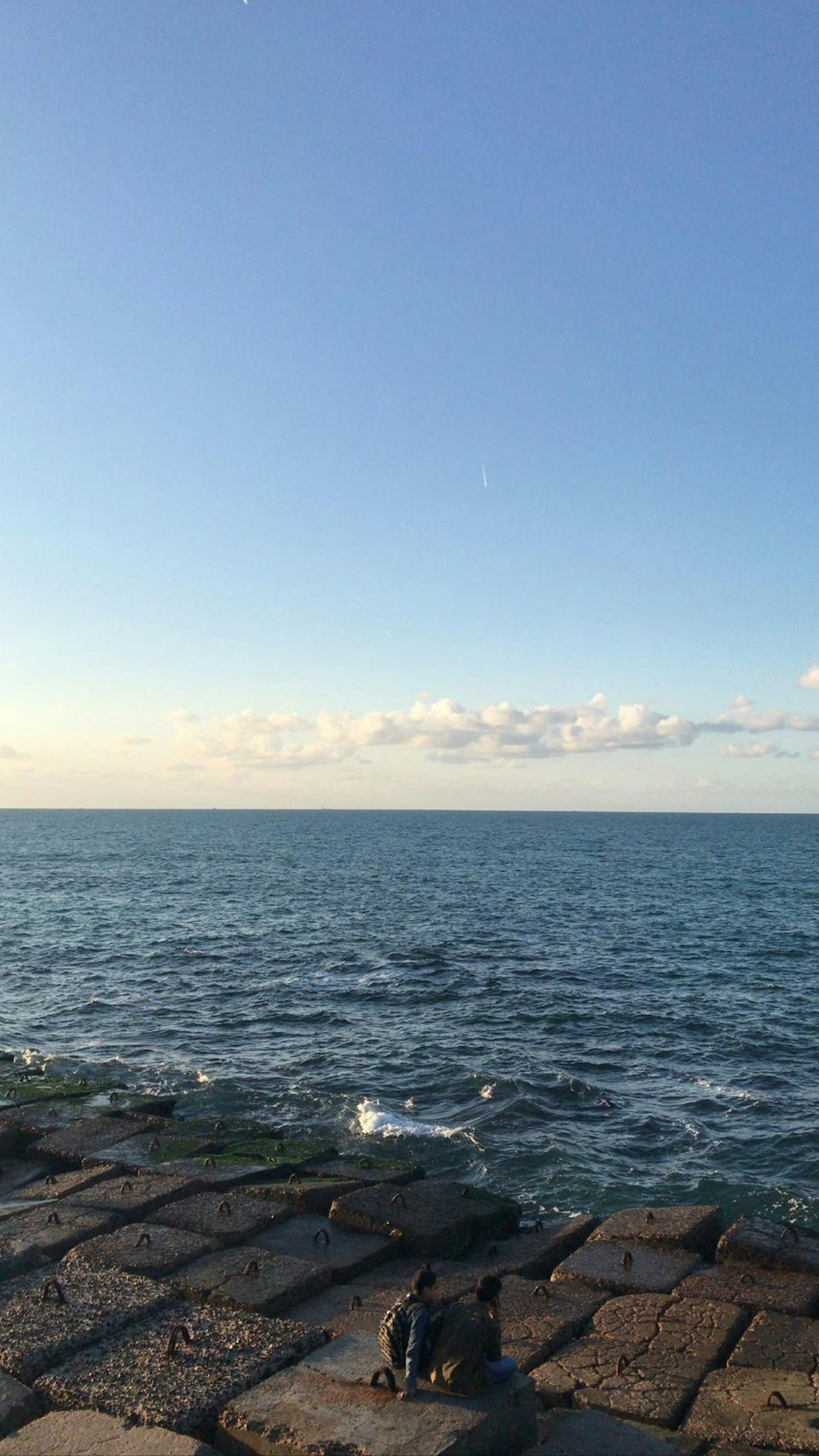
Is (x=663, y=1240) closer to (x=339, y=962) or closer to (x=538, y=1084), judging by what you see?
(x=538, y=1084)

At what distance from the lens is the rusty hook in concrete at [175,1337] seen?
8.84 m

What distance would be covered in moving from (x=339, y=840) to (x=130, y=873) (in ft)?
233

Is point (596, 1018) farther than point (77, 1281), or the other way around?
point (596, 1018)

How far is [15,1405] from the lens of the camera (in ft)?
26.9

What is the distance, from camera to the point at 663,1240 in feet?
42.4

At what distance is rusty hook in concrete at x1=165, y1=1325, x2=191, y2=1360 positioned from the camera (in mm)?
8844

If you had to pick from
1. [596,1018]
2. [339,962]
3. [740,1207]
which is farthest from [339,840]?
[740,1207]

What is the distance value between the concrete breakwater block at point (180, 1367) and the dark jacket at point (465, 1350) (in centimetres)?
176

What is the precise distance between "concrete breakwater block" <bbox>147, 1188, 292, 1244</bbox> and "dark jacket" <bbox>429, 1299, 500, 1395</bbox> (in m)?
5.34

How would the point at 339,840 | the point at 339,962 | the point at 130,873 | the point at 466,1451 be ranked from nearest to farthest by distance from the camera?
the point at 466,1451 < the point at 339,962 < the point at 130,873 < the point at 339,840

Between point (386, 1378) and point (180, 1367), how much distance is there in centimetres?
193

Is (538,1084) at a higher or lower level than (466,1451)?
lower

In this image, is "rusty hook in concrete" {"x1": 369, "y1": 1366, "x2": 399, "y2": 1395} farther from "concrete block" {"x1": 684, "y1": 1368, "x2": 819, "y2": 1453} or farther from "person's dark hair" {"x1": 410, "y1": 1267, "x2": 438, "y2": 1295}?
"concrete block" {"x1": 684, "y1": 1368, "x2": 819, "y2": 1453}

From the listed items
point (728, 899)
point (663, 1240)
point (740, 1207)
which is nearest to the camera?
point (663, 1240)
